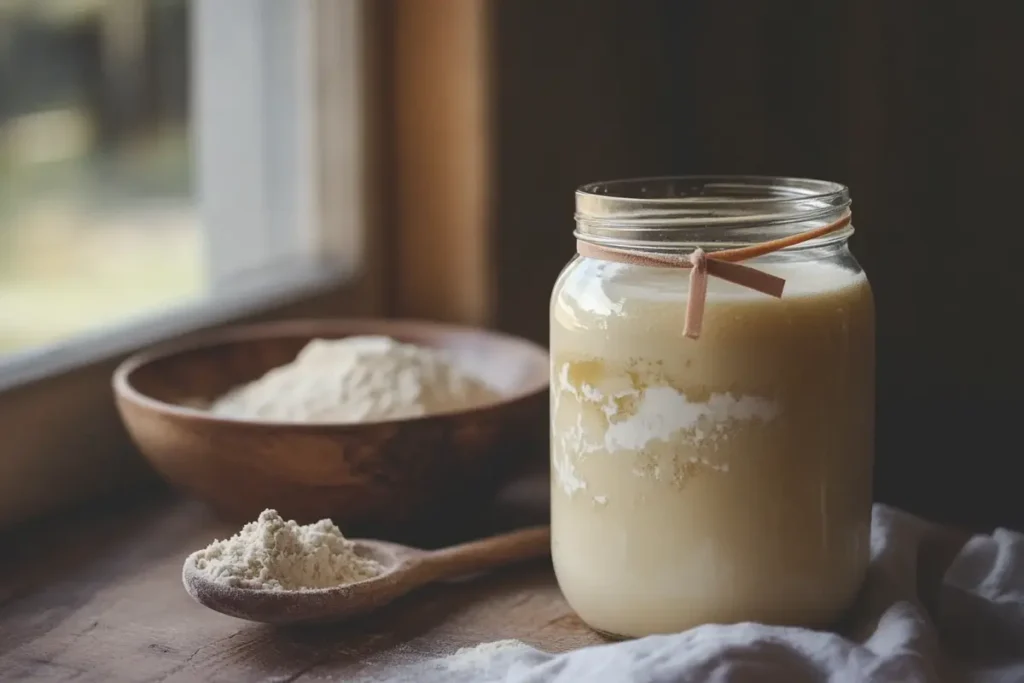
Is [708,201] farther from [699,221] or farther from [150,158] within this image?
[150,158]

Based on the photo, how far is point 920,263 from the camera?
1246mm

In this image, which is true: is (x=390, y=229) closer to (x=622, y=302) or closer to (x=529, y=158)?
(x=529, y=158)

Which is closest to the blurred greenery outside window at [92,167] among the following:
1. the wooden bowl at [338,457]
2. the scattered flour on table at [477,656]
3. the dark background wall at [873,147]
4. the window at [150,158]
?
the window at [150,158]

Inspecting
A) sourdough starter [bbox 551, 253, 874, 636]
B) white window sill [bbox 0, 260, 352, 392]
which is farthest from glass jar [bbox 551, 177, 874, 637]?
white window sill [bbox 0, 260, 352, 392]

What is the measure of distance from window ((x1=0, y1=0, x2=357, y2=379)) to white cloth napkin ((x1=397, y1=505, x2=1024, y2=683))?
476mm

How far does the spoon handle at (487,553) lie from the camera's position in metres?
0.69

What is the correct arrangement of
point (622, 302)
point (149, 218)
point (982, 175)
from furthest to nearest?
point (982, 175), point (149, 218), point (622, 302)

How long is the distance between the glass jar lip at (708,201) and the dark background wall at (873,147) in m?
0.37

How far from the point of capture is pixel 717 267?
1.86 feet

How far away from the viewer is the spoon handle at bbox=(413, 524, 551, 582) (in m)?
0.69

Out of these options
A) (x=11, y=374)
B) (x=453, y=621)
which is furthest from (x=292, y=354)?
(x=453, y=621)

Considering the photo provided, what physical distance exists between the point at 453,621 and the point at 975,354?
796 mm

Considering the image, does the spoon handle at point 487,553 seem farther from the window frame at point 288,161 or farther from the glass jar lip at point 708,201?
the window frame at point 288,161

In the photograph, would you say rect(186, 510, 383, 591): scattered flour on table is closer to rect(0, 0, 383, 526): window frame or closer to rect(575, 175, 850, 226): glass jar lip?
rect(575, 175, 850, 226): glass jar lip
